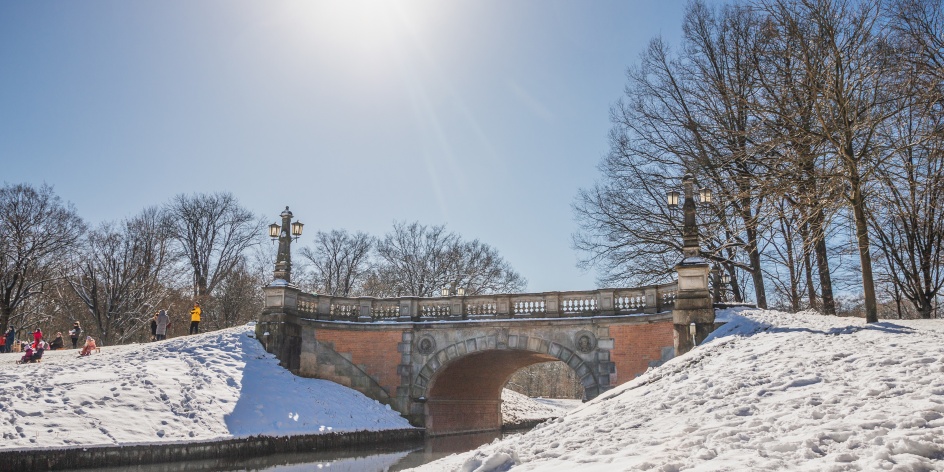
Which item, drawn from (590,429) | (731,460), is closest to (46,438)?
(590,429)

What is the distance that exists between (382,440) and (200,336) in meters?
6.96

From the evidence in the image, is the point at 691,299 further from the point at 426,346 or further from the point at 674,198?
the point at 426,346

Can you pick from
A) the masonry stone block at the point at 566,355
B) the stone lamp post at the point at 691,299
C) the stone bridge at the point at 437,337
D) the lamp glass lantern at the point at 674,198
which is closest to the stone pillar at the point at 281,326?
the stone bridge at the point at 437,337

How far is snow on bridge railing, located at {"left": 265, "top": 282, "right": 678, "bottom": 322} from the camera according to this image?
788 inches

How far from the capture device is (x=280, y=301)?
73.1 ft

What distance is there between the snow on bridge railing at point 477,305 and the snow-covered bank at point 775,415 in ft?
25.8

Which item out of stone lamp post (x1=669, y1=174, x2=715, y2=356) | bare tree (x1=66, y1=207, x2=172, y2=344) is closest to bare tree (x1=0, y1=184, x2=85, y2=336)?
bare tree (x1=66, y1=207, x2=172, y2=344)

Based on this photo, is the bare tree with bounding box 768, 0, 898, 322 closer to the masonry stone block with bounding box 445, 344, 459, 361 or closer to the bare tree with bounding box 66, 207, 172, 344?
the masonry stone block with bounding box 445, 344, 459, 361

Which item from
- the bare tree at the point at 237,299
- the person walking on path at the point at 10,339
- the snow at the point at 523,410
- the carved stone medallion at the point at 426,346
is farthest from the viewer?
the bare tree at the point at 237,299

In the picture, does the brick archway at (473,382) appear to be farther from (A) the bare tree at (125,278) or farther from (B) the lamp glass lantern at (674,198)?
(A) the bare tree at (125,278)

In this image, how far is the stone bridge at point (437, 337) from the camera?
798 inches

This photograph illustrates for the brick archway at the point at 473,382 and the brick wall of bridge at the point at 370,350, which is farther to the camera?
the brick wall of bridge at the point at 370,350

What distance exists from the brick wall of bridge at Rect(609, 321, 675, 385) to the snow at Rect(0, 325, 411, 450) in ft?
22.9

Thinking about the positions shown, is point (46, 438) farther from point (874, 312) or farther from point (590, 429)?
point (874, 312)
